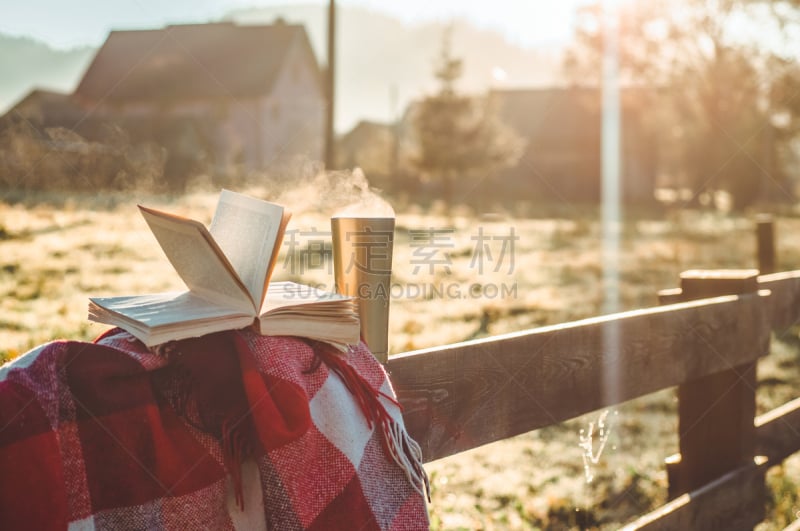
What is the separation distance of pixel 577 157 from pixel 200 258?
45.1 metres

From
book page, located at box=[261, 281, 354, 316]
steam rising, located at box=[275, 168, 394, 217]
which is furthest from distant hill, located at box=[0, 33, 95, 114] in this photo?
book page, located at box=[261, 281, 354, 316]

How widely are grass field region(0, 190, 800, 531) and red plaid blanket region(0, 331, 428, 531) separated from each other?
3.21ft

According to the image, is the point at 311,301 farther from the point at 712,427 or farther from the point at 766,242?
the point at 766,242

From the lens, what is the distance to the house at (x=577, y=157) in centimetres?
4409

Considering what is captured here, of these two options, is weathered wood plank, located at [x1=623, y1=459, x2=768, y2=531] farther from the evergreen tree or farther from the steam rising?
the evergreen tree

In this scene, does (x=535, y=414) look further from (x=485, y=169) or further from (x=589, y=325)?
(x=485, y=169)

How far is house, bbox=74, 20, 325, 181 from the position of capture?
32969 mm

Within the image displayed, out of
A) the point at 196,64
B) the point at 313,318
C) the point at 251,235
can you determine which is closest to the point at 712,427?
the point at 313,318

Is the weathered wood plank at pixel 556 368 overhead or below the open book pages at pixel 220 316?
below

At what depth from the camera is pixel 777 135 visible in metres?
44.3

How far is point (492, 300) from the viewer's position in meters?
8.23

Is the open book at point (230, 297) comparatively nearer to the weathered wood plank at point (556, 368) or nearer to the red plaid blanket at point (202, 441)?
the red plaid blanket at point (202, 441)

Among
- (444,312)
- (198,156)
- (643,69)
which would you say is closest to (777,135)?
(643,69)

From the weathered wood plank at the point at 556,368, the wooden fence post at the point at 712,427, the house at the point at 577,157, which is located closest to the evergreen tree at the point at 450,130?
the house at the point at 577,157
